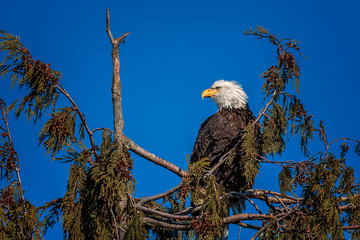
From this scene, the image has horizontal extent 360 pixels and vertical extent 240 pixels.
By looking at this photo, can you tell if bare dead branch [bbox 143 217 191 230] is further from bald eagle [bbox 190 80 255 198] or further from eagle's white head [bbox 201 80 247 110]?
eagle's white head [bbox 201 80 247 110]

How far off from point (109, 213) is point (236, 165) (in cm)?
266

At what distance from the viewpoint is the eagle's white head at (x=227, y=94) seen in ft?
20.3

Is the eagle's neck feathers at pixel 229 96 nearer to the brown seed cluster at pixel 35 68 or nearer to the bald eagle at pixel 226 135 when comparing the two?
the bald eagle at pixel 226 135

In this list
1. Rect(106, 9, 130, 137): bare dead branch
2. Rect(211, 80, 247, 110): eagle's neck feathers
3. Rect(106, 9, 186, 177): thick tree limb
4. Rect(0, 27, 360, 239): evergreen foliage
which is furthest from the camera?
Rect(211, 80, 247, 110): eagle's neck feathers

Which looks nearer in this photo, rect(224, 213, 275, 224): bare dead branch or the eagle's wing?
rect(224, 213, 275, 224): bare dead branch

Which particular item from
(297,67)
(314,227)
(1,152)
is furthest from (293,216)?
(1,152)

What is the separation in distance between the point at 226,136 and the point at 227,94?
832 mm

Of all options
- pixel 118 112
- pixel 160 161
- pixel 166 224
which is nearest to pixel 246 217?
pixel 166 224

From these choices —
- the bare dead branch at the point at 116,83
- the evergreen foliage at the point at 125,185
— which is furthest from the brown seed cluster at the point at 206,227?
the bare dead branch at the point at 116,83

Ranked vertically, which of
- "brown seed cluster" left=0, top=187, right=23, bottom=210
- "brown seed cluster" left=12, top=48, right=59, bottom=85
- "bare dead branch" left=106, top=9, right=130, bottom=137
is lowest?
"brown seed cluster" left=0, top=187, right=23, bottom=210

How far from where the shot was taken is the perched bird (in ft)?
18.5

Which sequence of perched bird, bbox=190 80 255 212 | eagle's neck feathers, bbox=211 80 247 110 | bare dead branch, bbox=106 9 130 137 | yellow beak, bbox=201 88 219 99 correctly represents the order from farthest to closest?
yellow beak, bbox=201 88 219 99 < eagle's neck feathers, bbox=211 80 247 110 < perched bird, bbox=190 80 255 212 < bare dead branch, bbox=106 9 130 137

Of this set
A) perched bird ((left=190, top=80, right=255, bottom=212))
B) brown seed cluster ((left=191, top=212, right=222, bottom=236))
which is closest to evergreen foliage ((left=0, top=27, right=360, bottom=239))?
brown seed cluster ((left=191, top=212, right=222, bottom=236))

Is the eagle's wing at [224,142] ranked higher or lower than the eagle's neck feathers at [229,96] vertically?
lower
